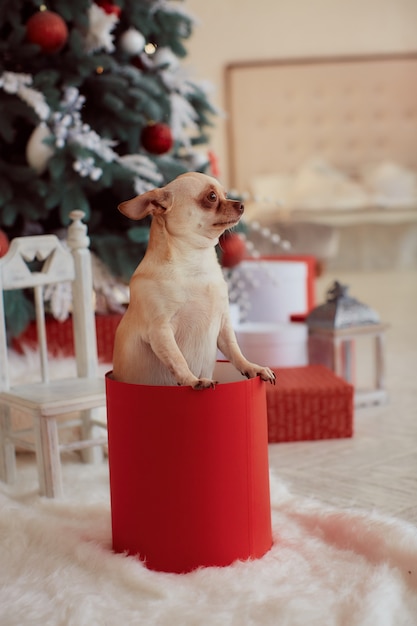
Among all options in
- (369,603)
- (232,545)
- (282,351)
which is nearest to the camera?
(369,603)

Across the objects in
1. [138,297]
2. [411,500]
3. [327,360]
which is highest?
[138,297]

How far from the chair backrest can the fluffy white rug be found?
0.50 metres

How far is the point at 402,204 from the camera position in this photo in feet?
20.4

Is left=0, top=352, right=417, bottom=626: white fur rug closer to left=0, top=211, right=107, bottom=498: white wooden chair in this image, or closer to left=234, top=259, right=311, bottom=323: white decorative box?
left=0, top=211, right=107, bottom=498: white wooden chair

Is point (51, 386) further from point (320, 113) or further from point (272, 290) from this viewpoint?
point (320, 113)

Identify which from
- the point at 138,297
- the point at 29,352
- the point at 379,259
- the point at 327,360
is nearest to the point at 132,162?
the point at 29,352

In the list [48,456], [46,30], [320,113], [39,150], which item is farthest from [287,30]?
[48,456]

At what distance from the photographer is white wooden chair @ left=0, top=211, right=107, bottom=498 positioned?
1710mm

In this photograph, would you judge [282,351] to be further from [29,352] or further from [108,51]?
[108,51]

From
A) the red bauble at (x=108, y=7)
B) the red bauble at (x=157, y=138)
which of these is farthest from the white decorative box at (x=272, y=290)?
the red bauble at (x=108, y=7)

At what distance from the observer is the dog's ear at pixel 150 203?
1343mm

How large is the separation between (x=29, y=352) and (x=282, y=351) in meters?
0.83

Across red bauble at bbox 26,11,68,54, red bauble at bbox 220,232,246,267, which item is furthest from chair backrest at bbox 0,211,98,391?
red bauble at bbox 220,232,246,267

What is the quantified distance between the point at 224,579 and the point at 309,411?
0.98 m
